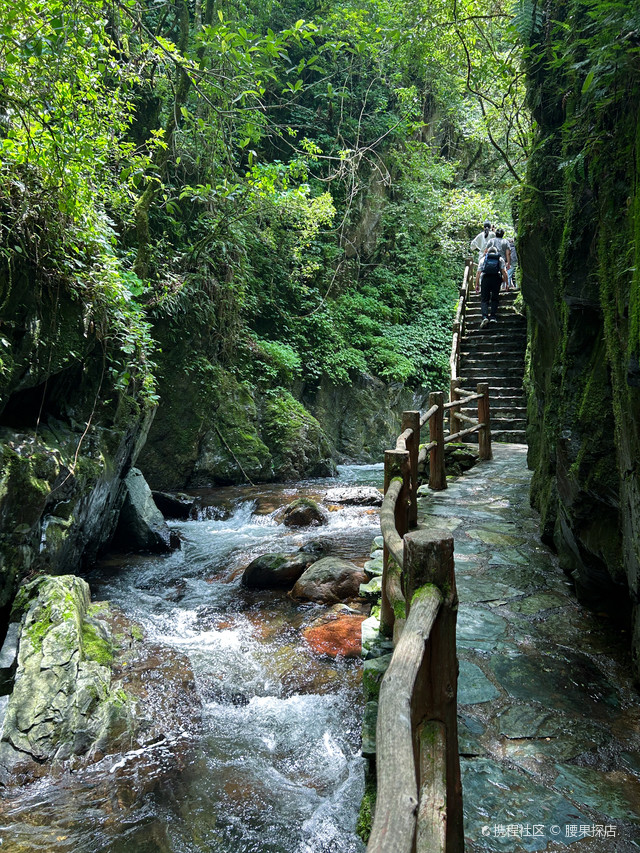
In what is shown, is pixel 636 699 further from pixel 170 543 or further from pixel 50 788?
pixel 170 543

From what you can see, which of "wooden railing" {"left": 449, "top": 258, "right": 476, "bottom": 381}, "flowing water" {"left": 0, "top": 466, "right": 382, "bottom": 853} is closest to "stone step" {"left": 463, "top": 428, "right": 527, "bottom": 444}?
"wooden railing" {"left": 449, "top": 258, "right": 476, "bottom": 381}

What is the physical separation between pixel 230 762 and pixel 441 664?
272 cm

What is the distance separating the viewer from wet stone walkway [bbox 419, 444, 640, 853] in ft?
6.88

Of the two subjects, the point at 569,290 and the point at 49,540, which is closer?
the point at 569,290

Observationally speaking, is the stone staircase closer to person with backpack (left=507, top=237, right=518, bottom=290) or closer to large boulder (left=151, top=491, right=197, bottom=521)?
person with backpack (left=507, top=237, right=518, bottom=290)

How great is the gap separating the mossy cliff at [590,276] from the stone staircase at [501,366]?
7.07 metres

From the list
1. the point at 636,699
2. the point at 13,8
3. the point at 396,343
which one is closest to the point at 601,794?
the point at 636,699

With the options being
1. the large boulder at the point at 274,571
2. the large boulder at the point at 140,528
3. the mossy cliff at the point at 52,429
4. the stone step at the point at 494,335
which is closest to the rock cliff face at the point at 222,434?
the large boulder at the point at 140,528

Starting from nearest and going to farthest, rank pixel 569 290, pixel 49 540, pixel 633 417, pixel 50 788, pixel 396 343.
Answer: pixel 633 417 < pixel 50 788 < pixel 569 290 < pixel 49 540 < pixel 396 343

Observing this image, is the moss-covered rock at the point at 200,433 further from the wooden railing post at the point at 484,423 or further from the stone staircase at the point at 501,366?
the stone staircase at the point at 501,366

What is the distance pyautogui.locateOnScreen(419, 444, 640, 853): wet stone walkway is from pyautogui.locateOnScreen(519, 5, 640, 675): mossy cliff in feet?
0.90

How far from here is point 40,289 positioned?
17.3 feet

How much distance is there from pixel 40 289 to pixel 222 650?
3938 mm

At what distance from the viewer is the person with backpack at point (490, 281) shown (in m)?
12.3
